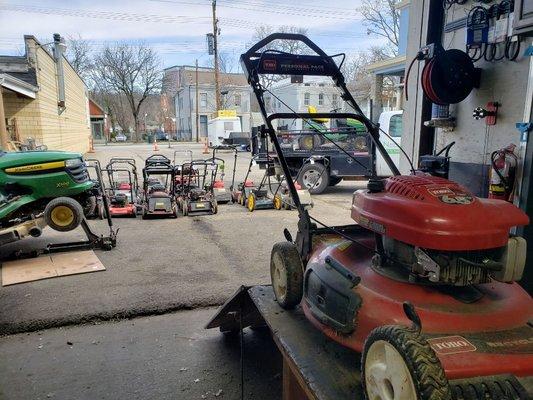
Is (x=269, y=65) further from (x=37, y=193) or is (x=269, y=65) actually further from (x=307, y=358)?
(x=37, y=193)

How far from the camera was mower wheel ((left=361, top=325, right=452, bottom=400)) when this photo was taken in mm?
1308

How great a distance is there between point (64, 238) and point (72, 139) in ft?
52.4

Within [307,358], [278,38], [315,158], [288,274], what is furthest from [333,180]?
[307,358]

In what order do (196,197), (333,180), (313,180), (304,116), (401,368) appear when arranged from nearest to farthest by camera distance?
(401,368) → (304,116) → (196,197) → (313,180) → (333,180)

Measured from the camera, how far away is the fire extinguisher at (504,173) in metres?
3.22

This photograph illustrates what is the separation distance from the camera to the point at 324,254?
242cm

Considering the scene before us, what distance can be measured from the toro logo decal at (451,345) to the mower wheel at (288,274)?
96 centimetres

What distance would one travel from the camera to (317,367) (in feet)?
6.44

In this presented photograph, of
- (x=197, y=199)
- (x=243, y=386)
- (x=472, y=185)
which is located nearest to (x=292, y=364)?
(x=243, y=386)

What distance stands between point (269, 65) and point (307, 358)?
80.8 inches

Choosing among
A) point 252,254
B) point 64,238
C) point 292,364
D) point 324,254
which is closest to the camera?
point 292,364

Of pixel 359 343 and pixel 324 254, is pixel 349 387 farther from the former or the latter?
pixel 324 254

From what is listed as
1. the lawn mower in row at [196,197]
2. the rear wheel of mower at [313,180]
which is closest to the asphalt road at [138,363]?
the lawn mower in row at [196,197]

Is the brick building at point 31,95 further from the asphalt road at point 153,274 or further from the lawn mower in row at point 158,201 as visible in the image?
the asphalt road at point 153,274
